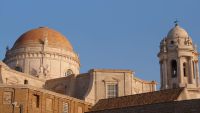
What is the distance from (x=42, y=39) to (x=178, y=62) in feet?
68.7

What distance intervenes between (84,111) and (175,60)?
17.2m

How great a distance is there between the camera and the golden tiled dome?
73594mm

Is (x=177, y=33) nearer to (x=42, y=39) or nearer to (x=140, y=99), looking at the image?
(x=140, y=99)

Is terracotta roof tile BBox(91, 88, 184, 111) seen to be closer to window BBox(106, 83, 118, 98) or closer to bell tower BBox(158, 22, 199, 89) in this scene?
window BBox(106, 83, 118, 98)

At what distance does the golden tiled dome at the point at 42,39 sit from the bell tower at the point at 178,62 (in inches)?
608

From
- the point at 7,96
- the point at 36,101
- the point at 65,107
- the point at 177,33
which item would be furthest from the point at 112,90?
the point at 177,33

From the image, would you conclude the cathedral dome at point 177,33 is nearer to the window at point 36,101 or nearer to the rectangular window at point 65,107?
the rectangular window at point 65,107

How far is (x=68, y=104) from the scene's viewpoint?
57.6 m

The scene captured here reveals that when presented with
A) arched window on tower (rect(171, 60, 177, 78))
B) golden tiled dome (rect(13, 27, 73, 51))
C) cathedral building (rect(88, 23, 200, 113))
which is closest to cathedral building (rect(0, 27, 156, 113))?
golden tiled dome (rect(13, 27, 73, 51))

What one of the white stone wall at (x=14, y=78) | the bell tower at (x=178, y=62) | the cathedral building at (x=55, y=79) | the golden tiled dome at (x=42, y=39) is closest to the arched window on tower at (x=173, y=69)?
the bell tower at (x=178, y=62)

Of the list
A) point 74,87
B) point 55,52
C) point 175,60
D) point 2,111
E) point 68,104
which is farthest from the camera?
point 55,52

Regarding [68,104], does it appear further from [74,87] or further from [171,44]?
[171,44]

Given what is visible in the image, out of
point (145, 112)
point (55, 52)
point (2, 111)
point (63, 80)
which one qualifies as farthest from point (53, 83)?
point (145, 112)

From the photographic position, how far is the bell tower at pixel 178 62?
222 feet
